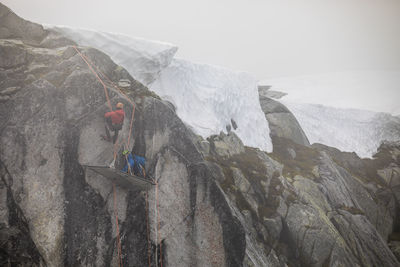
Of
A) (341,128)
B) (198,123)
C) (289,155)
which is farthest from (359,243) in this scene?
(341,128)

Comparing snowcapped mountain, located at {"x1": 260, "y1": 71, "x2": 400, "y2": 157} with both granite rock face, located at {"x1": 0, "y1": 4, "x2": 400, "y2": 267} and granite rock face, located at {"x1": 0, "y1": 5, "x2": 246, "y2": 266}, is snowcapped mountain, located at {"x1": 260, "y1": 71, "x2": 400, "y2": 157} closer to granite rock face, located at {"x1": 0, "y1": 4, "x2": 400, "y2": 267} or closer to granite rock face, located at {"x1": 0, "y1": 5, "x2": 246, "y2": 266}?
granite rock face, located at {"x1": 0, "y1": 4, "x2": 400, "y2": 267}

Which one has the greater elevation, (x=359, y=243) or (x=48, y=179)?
(x=48, y=179)

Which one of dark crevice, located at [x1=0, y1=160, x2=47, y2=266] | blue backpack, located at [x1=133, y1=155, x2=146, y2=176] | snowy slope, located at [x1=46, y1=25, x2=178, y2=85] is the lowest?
dark crevice, located at [x1=0, y1=160, x2=47, y2=266]

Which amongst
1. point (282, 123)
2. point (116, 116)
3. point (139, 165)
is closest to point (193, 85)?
point (282, 123)

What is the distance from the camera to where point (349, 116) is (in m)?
36.4

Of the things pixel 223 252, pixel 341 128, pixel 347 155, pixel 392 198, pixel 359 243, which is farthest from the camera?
pixel 341 128

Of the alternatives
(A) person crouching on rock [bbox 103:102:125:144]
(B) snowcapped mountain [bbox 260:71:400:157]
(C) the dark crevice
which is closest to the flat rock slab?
(A) person crouching on rock [bbox 103:102:125:144]

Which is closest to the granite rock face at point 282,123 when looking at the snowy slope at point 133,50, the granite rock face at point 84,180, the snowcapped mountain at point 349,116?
the snowcapped mountain at point 349,116

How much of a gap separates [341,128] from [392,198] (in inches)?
593

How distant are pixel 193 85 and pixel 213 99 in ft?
9.87

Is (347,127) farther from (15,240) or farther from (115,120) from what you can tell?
(15,240)

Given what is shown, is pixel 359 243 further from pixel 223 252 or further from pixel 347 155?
pixel 347 155

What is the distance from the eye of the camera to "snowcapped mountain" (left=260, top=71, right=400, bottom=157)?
110 ft

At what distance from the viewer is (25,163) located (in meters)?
6.74
